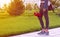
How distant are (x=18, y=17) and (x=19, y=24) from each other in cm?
7

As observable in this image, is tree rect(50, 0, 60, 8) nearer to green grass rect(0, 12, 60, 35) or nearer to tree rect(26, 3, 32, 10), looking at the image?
green grass rect(0, 12, 60, 35)

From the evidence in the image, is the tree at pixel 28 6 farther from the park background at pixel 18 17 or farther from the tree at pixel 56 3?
the tree at pixel 56 3

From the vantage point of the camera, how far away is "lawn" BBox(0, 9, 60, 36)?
4.99ft

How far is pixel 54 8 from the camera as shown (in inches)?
68.4

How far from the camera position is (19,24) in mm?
1589

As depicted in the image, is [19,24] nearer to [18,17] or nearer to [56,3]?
[18,17]

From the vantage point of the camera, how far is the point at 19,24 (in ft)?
5.21

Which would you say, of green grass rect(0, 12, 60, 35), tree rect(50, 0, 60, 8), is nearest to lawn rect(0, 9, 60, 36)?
green grass rect(0, 12, 60, 35)

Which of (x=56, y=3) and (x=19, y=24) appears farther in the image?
(x=56, y=3)

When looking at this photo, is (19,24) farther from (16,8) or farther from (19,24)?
(16,8)

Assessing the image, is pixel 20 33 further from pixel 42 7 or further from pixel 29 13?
pixel 42 7

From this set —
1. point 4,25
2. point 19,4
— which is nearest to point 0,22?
point 4,25

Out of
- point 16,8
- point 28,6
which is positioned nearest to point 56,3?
point 28,6

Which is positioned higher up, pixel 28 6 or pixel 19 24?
pixel 28 6
